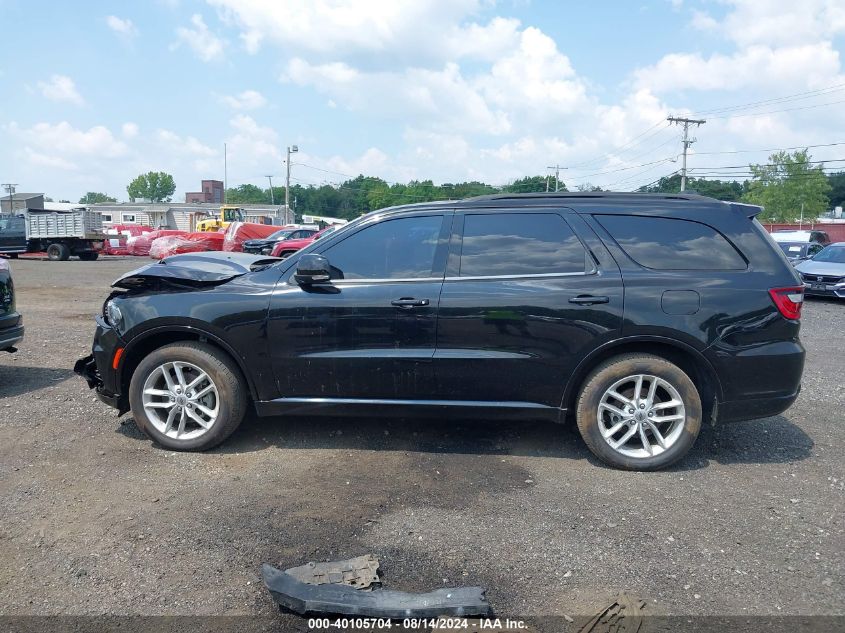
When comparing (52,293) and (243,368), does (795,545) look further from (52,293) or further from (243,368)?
(52,293)

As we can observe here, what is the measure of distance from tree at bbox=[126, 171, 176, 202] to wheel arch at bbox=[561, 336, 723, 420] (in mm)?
144878

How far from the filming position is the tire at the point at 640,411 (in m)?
4.30

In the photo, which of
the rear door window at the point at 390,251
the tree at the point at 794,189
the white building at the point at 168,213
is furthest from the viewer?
the white building at the point at 168,213

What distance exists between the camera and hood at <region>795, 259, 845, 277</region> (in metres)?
15.1

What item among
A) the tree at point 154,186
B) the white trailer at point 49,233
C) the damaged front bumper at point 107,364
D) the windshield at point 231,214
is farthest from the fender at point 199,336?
the tree at point 154,186

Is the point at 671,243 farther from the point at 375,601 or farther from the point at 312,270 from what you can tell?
the point at 375,601

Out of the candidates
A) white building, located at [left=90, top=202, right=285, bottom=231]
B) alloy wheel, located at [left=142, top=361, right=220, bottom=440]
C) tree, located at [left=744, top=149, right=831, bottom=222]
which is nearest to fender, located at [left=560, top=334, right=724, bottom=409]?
alloy wheel, located at [left=142, top=361, right=220, bottom=440]

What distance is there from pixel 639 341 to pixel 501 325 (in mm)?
936

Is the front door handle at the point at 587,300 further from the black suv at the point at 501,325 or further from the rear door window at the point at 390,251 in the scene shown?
the rear door window at the point at 390,251

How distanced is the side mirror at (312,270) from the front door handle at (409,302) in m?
0.50

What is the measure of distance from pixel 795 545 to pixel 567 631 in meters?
1.56

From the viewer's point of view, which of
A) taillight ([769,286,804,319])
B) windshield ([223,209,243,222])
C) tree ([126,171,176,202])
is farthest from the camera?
tree ([126,171,176,202])

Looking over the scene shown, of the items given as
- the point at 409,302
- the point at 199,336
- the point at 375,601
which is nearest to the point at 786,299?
the point at 409,302

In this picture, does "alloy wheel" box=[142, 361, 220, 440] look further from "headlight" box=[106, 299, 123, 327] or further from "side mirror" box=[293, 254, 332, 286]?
"side mirror" box=[293, 254, 332, 286]
